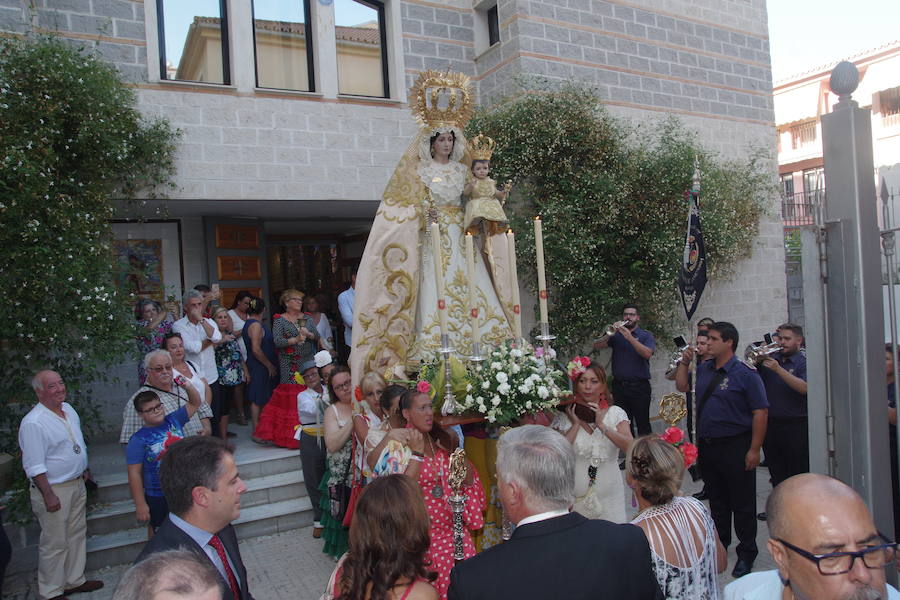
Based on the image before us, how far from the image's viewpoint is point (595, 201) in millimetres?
8773

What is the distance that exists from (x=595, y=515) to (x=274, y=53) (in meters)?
6.73

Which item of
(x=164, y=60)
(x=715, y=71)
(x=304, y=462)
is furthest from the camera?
(x=715, y=71)

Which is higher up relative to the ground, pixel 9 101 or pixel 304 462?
pixel 9 101

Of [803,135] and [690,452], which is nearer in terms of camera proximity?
[690,452]

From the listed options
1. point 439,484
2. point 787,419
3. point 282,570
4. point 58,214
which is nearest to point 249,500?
point 282,570

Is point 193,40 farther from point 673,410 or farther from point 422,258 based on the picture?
point 673,410

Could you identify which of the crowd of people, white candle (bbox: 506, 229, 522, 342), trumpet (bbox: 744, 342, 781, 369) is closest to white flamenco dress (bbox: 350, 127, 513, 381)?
the crowd of people

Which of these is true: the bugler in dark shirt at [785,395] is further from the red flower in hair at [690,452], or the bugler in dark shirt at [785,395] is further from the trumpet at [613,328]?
the red flower in hair at [690,452]

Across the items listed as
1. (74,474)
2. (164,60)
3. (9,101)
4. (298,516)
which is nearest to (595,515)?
(298,516)

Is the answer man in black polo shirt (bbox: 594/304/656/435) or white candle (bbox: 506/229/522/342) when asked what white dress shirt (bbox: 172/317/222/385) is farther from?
man in black polo shirt (bbox: 594/304/656/435)

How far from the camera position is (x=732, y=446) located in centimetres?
475

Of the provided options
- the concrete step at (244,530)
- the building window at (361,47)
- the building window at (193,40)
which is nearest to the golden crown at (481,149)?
the concrete step at (244,530)

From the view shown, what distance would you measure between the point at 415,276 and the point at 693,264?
2895 millimetres

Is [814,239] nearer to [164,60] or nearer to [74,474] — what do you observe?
[74,474]
